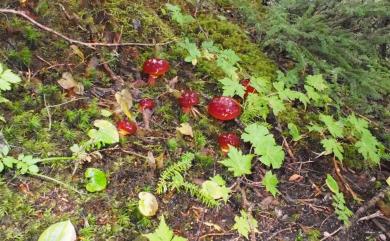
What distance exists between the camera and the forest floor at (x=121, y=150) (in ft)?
7.88

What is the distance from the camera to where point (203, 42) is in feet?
13.0

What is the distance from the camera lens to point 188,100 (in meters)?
3.20

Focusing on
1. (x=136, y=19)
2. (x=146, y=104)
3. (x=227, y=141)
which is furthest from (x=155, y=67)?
(x=227, y=141)

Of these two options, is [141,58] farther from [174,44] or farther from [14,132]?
[14,132]

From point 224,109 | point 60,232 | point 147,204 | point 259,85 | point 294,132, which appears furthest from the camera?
point 259,85

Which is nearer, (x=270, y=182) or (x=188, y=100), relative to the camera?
(x=270, y=182)

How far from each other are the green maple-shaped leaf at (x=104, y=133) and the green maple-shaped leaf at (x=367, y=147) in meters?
2.01

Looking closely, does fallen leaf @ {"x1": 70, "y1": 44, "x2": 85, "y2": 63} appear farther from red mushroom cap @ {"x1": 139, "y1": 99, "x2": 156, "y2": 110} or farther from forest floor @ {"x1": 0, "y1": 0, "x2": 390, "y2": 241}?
red mushroom cap @ {"x1": 139, "y1": 99, "x2": 156, "y2": 110}

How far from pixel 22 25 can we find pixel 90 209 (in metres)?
1.69

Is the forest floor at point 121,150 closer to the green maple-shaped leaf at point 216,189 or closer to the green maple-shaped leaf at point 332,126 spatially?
the green maple-shaped leaf at point 216,189

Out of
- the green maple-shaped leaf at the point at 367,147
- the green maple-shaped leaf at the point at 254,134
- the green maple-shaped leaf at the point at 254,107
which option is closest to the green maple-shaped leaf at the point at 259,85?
the green maple-shaped leaf at the point at 254,107

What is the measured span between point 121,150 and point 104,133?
0.18 metres

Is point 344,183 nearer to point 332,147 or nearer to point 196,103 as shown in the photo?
point 332,147

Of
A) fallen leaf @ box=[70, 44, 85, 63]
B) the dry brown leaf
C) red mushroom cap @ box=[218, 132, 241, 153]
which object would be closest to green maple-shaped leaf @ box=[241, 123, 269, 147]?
red mushroom cap @ box=[218, 132, 241, 153]
